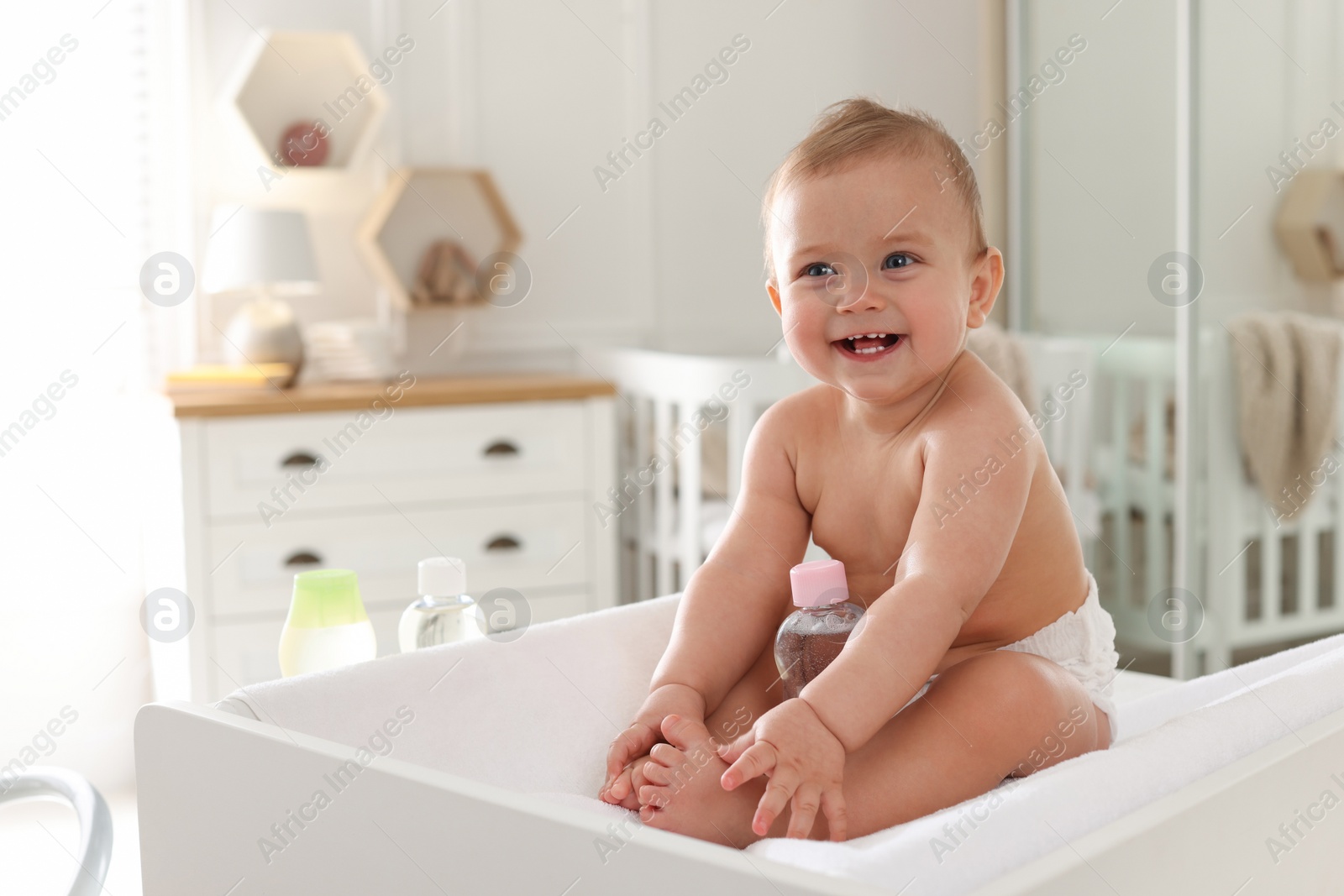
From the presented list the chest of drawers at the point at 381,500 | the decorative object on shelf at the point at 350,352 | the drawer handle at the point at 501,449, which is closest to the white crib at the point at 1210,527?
the chest of drawers at the point at 381,500

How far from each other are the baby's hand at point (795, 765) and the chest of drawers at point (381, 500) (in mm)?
1689

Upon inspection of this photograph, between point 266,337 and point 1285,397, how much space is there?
1.89 meters

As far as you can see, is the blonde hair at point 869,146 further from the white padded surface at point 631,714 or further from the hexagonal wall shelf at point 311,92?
the hexagonal wall shelf at point 311,92

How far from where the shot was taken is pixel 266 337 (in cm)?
226

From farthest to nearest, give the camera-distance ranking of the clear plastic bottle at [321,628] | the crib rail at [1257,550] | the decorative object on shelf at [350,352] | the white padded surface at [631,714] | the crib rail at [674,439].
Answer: the decorative object on shelf at [350,352] → the crib rail at [1257,550] → the crib rail at [674,439] → the clear plastic bottle at [321,628] → the white padded surface at [631,714]

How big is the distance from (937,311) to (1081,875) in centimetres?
35

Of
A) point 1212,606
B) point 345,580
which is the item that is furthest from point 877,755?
point 1212,606

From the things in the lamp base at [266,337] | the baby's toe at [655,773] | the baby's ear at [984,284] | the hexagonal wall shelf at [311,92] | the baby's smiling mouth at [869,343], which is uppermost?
the hexagonal wall shelf at [311,92]

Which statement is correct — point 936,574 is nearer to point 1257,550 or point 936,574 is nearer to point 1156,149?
point 1257,550

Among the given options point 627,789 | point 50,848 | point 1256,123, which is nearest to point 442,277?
point 50,848

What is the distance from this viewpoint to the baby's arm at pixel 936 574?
0.57 meters

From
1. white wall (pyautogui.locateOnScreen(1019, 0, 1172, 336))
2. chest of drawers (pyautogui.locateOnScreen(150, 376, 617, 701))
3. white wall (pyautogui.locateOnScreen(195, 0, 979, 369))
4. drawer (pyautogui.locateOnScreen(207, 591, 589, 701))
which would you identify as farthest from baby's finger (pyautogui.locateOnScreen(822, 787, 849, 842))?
white wall (pyautogui.locateOnScreen(195, 0, 979, 369))

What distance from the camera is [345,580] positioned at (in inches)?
37.3

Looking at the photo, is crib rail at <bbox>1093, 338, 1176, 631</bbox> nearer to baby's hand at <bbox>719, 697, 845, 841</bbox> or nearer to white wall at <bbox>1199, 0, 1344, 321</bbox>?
white wall at <bbox>1199, 0, 1344, 321</bbox>
